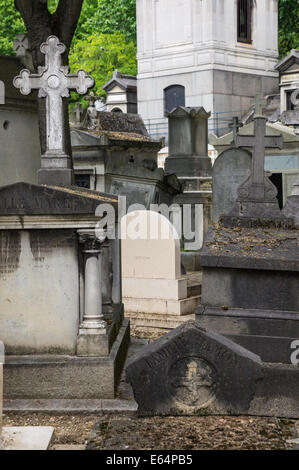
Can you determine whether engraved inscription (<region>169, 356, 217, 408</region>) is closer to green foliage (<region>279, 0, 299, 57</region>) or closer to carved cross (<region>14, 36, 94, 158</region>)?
carved cross (<region>14, 36, 94, 158</region>)

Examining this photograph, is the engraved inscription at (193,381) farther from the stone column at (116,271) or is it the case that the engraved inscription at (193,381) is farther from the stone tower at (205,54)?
the stone tower at (205,54)

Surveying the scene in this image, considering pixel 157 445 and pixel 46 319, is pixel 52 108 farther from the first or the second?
pixel 157 445

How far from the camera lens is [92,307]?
20.2ft

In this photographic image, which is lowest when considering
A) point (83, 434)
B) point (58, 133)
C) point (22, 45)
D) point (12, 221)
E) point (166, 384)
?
point (83, 434)

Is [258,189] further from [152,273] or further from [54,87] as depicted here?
[54,87]

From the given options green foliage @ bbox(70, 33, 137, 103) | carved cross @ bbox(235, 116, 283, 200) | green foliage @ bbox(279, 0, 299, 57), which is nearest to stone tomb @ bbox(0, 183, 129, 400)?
carved cross @ bbox(235, 116, 283, 200)

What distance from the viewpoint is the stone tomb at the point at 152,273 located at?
9.26 meters

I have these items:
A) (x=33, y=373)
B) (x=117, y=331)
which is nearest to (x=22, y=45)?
(x=117, y=331)

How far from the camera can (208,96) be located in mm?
30188

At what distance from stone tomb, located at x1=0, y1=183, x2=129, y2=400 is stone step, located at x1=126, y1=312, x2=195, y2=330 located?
119 inches

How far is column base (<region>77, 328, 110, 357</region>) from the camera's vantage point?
20.0 feet

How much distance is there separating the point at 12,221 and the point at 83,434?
186cm

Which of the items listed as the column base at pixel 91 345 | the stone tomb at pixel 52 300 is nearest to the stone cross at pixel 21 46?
the stone tomb at pixel 52 300

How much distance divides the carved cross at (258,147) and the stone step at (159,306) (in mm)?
1674
